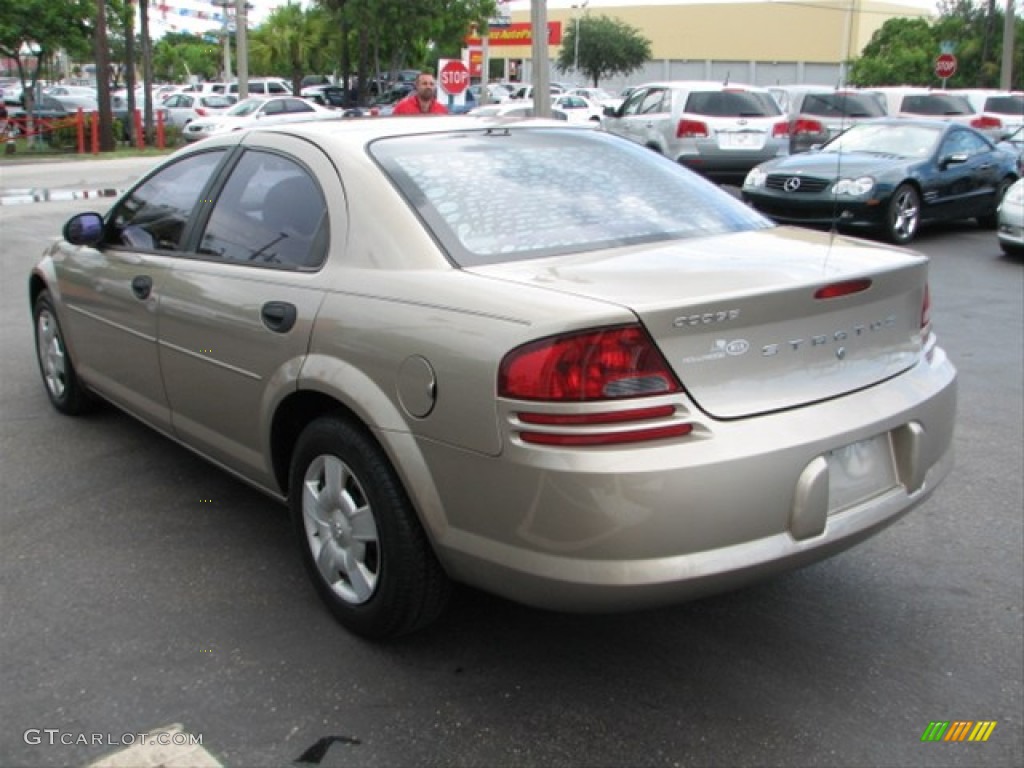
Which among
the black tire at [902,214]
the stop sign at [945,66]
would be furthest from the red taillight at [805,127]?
the stop sign at [945,66]

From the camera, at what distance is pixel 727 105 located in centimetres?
1717

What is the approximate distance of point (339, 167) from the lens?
346 centimetres

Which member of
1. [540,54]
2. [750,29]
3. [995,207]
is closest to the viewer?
[995,207]

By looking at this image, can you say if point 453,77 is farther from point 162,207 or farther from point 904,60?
point 904,60

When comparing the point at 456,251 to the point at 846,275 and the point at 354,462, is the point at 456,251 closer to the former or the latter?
the point at 354,462

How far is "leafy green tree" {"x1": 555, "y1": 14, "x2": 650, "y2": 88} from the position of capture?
67.4 m

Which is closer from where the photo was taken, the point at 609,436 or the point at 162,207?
the point at 609,436

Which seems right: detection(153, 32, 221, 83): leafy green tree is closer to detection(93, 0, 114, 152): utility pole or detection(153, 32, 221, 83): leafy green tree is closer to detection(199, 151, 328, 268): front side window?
detection(93, 0, 114, 152): utility pole

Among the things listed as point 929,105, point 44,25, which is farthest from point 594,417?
point 44,25

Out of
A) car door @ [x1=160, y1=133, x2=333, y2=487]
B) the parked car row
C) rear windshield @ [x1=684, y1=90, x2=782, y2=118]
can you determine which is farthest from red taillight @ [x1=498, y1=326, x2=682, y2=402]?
rear windshield @ [x1=684, y1=90, x2=782, y2=118]

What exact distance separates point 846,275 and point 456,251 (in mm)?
1141

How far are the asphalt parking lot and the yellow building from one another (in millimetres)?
70143

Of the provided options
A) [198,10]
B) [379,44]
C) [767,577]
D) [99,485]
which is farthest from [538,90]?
[198,10]

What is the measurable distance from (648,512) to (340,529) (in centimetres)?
113
